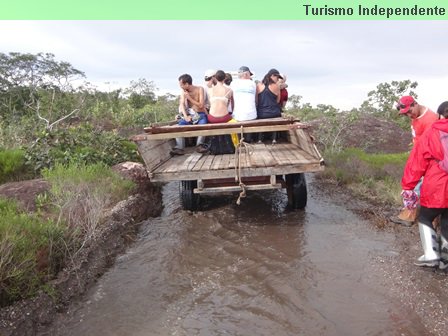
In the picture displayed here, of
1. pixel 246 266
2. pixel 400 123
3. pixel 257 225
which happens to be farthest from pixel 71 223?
pixel 400 123

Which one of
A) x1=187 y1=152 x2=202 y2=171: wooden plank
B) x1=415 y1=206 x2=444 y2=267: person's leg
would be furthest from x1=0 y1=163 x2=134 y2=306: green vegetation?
x1=415 y1=206 x2=444 y2=267: person's leg

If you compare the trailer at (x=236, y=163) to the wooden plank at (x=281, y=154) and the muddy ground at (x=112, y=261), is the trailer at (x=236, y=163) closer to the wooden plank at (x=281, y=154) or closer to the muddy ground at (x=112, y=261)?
the wooden plank at (x=281, y=154)

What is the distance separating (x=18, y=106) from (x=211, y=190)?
12.7m

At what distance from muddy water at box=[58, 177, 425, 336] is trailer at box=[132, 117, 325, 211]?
63cm

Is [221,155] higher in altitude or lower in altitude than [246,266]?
higher

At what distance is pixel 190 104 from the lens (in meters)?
7.32

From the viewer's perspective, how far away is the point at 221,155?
6348 mm

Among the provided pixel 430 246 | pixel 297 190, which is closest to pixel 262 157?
pixel 297 190

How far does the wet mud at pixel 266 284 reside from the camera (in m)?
3.16

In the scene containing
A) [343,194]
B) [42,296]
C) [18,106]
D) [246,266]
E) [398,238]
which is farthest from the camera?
[18,106]

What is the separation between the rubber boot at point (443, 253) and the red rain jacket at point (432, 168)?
0.45 metres

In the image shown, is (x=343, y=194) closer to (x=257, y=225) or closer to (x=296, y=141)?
(x=296, y=141)

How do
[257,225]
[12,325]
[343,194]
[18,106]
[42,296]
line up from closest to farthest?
[12,325]
[42,296]
[257,225]
[343,194]
[18,106]

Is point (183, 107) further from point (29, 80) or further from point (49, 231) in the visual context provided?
point (29, 80)
